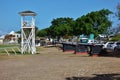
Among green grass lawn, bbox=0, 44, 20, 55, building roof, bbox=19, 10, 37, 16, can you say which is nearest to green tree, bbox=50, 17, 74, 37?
green grass lawn, bbox=0, 44, 20, 55

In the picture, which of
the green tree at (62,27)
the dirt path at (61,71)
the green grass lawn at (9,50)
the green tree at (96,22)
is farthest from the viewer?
the green tree at (62,27)

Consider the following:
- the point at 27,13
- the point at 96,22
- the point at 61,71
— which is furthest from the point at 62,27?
the point at 61,71

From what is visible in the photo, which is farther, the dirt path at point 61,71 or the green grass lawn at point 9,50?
the green grass lawn at point 9,50

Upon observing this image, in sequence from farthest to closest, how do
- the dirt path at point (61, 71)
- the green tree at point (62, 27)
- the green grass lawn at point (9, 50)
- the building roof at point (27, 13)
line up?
the green tree at point (62, 27) → the building roof at point (27, 13) → the green grass lawn at point (9, 50) → the dirt path at point (61, 71)

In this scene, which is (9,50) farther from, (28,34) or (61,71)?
(61,71)

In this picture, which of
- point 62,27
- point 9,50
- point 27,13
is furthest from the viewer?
point 62,27

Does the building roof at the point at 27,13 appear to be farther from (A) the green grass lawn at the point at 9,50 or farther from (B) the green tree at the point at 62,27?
(B) the green tree at the point at 62,27

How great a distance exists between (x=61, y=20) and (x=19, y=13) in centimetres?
8484

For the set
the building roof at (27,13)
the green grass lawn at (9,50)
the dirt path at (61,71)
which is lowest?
the dirt path at (61,71)

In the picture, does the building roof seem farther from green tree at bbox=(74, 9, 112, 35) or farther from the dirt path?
green tree at bbox=(74, 9, 112, 35)

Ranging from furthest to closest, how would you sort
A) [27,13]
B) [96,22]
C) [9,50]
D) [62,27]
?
[62,27] < [96,22] < [9,50] < [27,13]

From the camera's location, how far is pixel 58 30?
396ft

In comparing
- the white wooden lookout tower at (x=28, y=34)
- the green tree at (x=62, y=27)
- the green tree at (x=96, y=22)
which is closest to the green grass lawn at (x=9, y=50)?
the white wooden lookout tower at (x=28, y=34)

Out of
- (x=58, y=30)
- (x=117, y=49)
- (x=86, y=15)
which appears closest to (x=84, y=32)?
(x=86, y=15)
